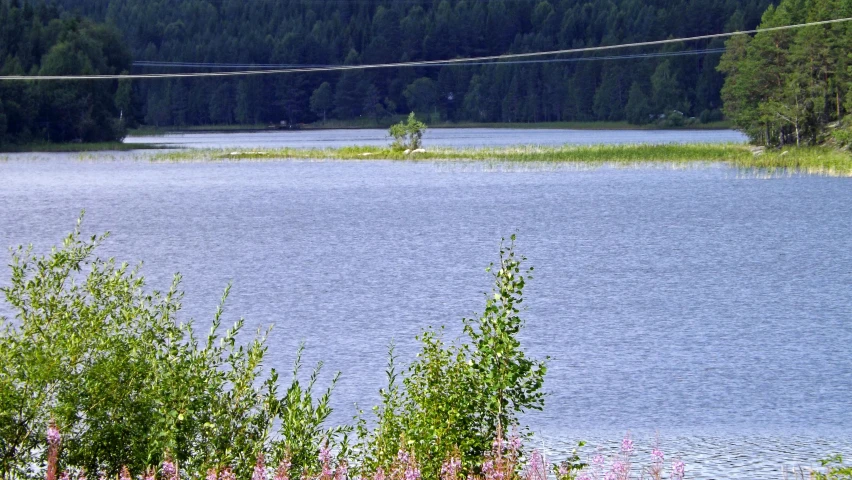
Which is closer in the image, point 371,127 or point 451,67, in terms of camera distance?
point 371,127

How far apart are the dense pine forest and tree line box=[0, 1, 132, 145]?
4950 centimetres

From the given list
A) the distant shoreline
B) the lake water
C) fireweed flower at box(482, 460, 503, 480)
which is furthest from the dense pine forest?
fireweed flower at box(482, 460, 503, 480)

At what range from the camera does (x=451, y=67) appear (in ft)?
577

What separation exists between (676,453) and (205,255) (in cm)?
2090

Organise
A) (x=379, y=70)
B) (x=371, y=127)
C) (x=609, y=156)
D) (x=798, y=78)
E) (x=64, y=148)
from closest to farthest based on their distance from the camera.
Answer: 1. (x=609, y=156)
2. (x=798, y=78)
3. (x=64, y=148)
4. (x=371, y=127)
5. (x=379, y=70)

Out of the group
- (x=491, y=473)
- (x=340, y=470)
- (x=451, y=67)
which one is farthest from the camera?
(x=451, y=67)

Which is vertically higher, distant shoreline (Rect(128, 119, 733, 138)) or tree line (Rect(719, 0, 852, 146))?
tree line (Rect(719, 0, 852, 146))

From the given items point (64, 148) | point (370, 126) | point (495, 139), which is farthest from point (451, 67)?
point (64, 148)

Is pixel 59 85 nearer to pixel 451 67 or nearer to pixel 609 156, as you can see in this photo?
pixel 609 156

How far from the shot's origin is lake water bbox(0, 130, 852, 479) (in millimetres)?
14258

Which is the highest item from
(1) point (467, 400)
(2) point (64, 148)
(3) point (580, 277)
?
(1) point (467, 400)

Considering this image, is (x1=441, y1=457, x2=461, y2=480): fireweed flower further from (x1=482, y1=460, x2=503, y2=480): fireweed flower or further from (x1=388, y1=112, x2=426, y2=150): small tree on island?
(x1=388, y1=112, x2=426, y2=150): small tree on island

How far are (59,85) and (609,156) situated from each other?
50.7 metres

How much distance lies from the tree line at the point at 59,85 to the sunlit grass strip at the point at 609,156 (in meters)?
15.8
